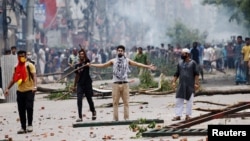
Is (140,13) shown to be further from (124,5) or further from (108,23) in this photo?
(108,23)

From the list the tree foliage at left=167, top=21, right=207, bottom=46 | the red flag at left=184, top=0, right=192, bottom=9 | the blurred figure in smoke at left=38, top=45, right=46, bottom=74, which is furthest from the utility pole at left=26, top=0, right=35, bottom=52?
the red flag at left=184, top=0, right=192, bottom=9

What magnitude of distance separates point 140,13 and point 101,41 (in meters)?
26.7

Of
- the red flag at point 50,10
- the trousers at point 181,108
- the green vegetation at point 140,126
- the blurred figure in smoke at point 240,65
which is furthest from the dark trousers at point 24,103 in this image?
the red flag at point 50,10

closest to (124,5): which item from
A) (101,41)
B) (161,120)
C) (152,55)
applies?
(101,41)

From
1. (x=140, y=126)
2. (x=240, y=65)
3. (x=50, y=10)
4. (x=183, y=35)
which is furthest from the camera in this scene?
(x=183, y=35)

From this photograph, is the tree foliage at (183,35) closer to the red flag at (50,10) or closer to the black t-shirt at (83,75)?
the red flag at (50,10)

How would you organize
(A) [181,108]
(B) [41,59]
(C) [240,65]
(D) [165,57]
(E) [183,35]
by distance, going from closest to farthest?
(A) [181,108]
(C) [240,65]
(D) [165,57]
(B) [41,59]
(E) [183,35]

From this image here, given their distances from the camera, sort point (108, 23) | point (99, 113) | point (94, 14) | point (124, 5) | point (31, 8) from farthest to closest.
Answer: point (124, 5) → point (108, 23) → point (94, 14) → point (31, 8) → point (99, 113)

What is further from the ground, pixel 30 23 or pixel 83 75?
pixel 30 23

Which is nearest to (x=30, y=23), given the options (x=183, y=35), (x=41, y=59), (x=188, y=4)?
(x=41, y=59)

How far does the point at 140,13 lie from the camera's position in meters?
103

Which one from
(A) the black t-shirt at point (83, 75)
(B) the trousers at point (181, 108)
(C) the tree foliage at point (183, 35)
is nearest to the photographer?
(B) the trousers at point (181, 108)

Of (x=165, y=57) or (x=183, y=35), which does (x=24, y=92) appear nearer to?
(x=165, y=57)

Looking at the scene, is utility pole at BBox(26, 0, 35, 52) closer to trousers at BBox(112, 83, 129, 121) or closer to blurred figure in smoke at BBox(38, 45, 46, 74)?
blurred figure in smoke at BBox(38, 45, 46, 74)
